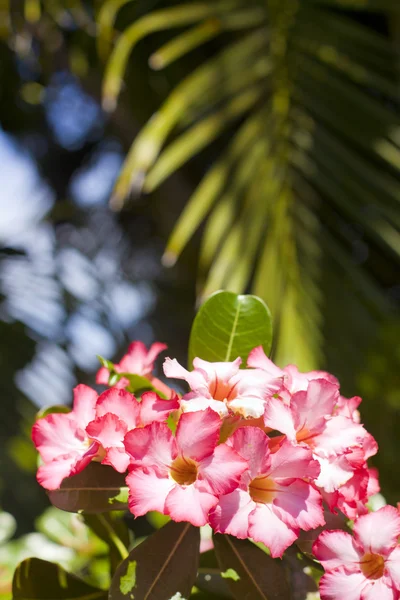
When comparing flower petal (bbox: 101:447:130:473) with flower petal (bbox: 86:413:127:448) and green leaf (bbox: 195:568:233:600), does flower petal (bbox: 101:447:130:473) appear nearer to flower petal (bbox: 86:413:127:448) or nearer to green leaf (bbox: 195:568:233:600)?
flower petal (bbox: 86:413:127:448)

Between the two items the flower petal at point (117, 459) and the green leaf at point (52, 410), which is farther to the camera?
the green leaf at point (52, 410)

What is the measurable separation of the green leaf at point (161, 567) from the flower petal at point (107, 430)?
7cm

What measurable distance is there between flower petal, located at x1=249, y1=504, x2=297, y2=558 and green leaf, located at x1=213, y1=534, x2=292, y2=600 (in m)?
0.07

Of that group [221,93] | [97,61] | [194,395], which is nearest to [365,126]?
[221,93]

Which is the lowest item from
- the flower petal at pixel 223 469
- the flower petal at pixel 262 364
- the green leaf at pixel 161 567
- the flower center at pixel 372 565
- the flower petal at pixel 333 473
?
the green leaf at pixel 161 567

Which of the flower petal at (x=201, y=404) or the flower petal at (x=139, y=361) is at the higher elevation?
the flower petal at (x=201, y=404)

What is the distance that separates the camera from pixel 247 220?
102cm

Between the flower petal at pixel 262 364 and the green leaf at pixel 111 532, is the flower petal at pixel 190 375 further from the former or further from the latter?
the green leaf at pixel 111 532

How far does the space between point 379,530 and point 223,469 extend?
0.09m

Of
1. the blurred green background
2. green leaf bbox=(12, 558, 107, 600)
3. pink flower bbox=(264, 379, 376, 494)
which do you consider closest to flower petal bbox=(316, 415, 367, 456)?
pink flower bbox=(264, 379, 376, 494)

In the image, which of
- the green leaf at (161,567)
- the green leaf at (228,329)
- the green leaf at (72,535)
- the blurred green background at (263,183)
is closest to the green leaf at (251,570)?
the green leaf at (161,567)

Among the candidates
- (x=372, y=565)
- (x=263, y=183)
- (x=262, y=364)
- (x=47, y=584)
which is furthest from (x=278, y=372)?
(x=263, y=183)

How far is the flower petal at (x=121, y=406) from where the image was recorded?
32 cm

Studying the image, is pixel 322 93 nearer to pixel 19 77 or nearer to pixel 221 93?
pixel 221 93
